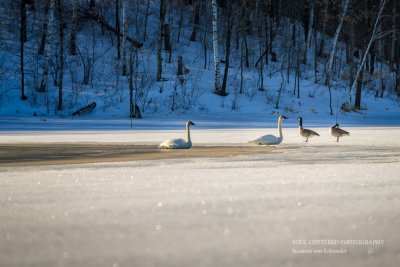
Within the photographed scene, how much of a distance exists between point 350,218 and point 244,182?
4.47ft

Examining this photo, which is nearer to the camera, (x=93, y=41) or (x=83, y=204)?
(x=83, y=204)

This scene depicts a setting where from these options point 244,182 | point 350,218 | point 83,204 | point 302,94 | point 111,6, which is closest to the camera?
point 350,218

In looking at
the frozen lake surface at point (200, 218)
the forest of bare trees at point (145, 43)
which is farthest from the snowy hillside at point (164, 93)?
the frozen lake surface at point (200, 218)

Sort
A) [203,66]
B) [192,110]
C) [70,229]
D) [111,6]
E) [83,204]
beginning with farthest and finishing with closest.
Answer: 1. [111,6]
2. [203,66]
3. [192,110]
4. [83,204]
5. [70,229]

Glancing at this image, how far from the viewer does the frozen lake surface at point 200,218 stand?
198 centimetres

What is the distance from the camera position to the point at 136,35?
28.4 m

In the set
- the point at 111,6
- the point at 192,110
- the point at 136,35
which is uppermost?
the point at 111,6

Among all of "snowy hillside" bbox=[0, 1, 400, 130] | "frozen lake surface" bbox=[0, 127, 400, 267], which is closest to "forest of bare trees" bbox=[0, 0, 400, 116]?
"snowy hillside" bbox=[0, 1, 400, 130]

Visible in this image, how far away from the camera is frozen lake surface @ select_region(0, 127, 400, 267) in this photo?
198 cm

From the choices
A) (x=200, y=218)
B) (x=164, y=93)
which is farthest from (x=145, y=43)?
(x=200, y=218)

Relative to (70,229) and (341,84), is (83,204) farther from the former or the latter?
(341,84)

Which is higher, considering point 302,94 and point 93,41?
point 93,41

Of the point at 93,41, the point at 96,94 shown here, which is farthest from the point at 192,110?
the point at 93,41

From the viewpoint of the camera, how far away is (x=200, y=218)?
256cm
